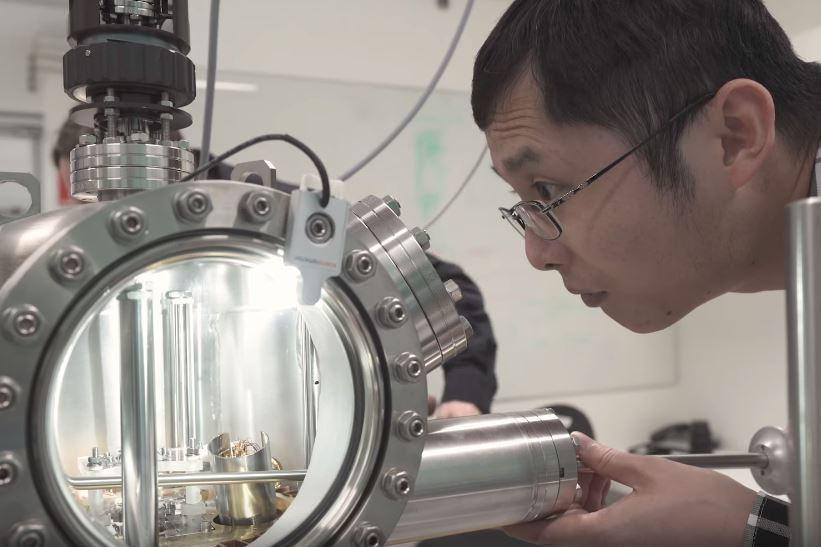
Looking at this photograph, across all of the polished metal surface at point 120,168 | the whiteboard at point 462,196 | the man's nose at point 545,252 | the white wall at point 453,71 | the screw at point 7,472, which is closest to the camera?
the screw at point 7,472

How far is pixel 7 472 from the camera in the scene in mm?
320

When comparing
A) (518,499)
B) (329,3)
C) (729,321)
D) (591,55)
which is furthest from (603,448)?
(729,321)

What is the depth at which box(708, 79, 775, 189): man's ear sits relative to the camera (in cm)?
71

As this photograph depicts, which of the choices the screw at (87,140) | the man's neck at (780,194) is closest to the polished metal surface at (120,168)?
the screw at (87,140)

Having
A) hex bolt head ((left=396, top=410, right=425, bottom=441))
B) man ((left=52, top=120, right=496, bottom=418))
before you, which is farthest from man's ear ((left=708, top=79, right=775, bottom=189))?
man ((left=52, top=120, right=496, bottom=418))

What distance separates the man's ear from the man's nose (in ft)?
0.62

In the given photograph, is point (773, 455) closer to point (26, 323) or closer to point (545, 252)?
point (545, 252)

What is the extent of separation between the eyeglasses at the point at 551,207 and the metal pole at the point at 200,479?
417mm

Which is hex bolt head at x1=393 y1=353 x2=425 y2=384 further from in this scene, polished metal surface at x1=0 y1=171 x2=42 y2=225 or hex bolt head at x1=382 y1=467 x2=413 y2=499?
polished metal surface at x1=0 y1=171 x2=42 y2=225

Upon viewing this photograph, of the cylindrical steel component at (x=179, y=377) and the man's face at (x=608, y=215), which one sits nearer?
the cylindrical steel component at (x=179, y=377)

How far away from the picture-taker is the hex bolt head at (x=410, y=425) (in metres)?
0.40

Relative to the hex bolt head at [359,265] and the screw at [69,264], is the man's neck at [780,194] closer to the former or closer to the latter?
the hex bolt head at [359,265]

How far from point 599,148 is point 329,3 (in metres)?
2.08

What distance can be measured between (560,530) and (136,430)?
1.15 feet
